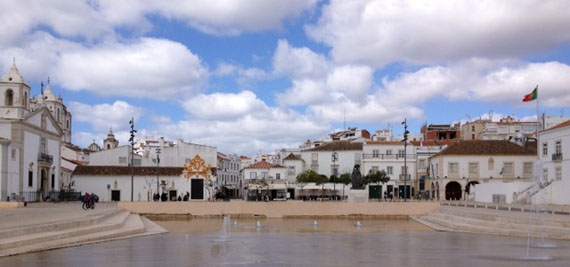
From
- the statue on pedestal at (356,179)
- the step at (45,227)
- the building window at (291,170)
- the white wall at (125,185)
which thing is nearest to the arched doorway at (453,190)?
the building window at (291,170)

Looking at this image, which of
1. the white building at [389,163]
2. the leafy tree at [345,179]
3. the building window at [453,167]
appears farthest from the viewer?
the white building at [389,163]

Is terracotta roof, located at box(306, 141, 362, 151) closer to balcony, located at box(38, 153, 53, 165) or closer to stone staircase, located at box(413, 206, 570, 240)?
balcony, located at box(38, 153, 53, 165)

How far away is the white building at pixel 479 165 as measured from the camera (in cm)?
6300

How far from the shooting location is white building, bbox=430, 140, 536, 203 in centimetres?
6300

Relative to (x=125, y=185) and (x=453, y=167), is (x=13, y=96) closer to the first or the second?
(x=125, y=185)

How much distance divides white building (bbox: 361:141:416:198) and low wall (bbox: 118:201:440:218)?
2776cm

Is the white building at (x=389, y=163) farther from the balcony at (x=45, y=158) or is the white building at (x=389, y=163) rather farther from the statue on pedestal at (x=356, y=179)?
the balcony at (x=45, y=158)

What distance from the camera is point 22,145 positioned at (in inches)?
1922

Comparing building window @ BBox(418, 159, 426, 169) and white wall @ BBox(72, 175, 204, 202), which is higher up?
building window @ BBox(418, 159, 426, 169)

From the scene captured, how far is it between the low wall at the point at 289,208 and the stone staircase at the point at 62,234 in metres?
14.6

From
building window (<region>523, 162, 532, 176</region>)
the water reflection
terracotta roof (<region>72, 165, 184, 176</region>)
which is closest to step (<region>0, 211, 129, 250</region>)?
the water reflection

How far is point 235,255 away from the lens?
17844 millimetres

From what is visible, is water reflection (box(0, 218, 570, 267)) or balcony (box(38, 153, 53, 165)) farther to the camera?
balcony (box(38, 153, 53, 165))

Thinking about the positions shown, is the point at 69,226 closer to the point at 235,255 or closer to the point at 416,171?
the point at 235,255
